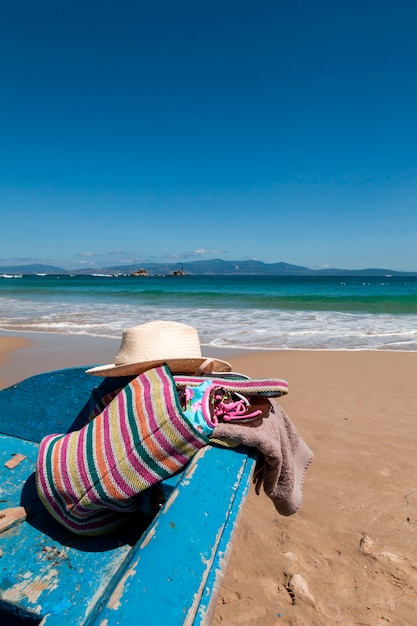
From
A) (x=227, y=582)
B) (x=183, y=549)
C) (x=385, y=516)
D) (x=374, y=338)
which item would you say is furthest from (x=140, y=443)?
(x=374, y=338)

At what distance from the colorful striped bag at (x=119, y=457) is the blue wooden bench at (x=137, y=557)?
0.08 m

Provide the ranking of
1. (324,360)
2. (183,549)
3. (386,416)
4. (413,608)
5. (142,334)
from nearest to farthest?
(183,549), (142,334), (413,608), (386,416), (324,360)

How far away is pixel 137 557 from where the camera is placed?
100 centimetres

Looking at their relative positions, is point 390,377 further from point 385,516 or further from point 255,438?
point 255,438

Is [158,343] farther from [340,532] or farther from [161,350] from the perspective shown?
[340,532]

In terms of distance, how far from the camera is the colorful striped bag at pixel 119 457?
4.31 ft

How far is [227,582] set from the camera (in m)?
2.36

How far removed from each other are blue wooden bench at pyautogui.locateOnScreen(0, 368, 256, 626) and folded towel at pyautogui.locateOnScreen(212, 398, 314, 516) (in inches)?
2.6

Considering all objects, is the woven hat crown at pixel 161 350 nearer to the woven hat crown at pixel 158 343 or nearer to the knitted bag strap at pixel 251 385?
the woven hat crown at pixel 158 343

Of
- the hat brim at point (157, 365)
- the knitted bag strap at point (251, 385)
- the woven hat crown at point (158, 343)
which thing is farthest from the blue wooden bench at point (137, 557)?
the woven hat crown at point (158, 343)

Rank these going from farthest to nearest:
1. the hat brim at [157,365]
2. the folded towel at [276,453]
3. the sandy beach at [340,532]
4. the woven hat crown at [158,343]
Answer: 1. the sandy beach at [340,532]
2. the woven hat crown at [158,343]
3. the hat brim at [157,365]
4. the folded towel at [276,453]

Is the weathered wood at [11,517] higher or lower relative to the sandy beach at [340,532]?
higher

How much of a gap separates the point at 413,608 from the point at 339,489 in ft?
3.76

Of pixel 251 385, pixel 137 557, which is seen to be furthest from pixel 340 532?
pixel 137 557
